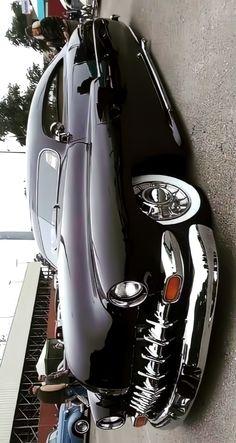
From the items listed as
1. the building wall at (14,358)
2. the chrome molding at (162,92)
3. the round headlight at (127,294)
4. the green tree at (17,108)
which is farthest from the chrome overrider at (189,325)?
the green tree at (17,108)

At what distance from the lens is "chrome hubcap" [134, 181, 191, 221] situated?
3078 mm

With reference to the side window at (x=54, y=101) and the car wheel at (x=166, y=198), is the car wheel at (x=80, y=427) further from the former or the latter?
the car wheel at (x=166, y=198)

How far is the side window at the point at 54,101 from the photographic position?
168 inches

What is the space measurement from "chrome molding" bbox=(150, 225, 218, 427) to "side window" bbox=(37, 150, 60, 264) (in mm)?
1392

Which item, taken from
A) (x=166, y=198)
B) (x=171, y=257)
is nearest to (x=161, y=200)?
(x=166, y=198)

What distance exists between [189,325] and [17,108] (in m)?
15.7

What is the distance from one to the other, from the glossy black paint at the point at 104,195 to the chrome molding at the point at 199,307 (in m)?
0.21

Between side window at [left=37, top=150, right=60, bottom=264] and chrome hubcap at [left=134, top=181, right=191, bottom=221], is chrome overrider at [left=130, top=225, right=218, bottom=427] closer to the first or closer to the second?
chrome hubcap at [left=134, top=181, right=191, bottom=221]

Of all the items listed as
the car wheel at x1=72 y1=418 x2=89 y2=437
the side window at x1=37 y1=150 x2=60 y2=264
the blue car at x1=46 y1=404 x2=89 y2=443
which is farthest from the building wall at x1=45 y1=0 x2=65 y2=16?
the side window at x1=37 y1=150 x2=60 y2=264

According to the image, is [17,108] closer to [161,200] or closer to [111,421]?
[161,200]

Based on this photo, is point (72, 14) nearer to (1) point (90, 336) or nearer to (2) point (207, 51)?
(2) point (207, 51)

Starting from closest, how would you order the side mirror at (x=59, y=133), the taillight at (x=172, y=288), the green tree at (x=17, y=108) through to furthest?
the taillight at (x=172, y=288) < the side mirror at (x=59, y=133) < the green tree at (x=17, y=108)

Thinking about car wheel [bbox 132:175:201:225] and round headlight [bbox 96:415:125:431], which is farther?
round headlight [bbox 96:415:125:431]

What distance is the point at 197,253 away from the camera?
2.81 metres
